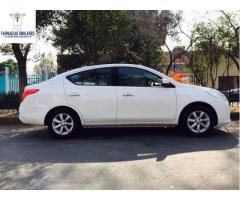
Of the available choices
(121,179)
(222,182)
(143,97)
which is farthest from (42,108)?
(222,182)

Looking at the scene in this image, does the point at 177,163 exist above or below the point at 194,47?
below

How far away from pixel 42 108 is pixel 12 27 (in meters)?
5.00

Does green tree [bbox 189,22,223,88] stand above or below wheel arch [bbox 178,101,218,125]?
above

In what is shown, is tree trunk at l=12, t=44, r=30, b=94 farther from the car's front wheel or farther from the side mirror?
the side mirror

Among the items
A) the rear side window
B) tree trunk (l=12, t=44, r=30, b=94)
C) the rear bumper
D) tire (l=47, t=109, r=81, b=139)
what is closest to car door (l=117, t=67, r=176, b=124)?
the rear side window

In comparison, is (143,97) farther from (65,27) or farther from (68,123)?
(65,27)

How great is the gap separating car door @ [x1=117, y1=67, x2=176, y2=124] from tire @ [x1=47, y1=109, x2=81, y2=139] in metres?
0.92

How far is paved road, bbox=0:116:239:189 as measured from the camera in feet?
15.9

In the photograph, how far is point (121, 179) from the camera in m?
4.99

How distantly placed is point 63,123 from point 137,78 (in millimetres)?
1770

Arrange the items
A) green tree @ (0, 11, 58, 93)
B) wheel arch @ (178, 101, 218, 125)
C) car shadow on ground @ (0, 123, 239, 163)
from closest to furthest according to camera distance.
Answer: car shadow on ground @ (0, 123, 239, 163) → wheel arch @ (178, 101, 218, 125) → green tree @ (0, 11, 58, 93)

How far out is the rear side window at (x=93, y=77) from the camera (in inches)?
311

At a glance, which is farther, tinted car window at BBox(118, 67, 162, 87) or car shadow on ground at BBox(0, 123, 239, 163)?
tinted car window at BBox(118, 67, 162, 87)

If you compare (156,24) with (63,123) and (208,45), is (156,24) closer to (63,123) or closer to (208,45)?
(208,45)
